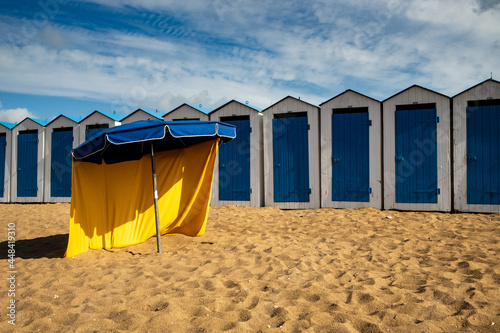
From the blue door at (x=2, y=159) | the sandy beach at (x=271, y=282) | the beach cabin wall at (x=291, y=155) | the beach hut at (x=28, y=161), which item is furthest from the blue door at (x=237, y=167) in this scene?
the blue door at (x=2, y=159)

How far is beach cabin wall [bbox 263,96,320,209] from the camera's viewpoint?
369 inches

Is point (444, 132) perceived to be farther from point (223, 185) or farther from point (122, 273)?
point (122, 273)

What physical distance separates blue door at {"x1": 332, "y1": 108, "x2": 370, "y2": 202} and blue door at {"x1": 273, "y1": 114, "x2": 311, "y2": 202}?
2.53 ft

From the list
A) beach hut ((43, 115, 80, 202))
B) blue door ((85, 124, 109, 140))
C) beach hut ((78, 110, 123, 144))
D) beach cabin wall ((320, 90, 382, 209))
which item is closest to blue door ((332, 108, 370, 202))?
beach cabin wall ((320, 90, 382, 209))

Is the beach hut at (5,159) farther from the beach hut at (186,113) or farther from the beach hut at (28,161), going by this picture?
the beach hut at (186,113)

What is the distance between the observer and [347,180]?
906 cm

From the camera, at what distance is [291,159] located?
9539 mm

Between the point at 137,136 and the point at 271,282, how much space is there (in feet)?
8.20

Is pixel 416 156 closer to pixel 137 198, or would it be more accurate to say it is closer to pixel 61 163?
pixel 137 198

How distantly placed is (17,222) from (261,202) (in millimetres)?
6039

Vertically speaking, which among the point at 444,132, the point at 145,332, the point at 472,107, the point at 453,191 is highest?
the point at 472,107

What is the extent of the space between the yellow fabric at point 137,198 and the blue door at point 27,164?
27.9ft

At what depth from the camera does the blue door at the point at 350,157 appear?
8.97 metres

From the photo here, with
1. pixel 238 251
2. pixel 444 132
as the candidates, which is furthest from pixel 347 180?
pixel 238 251
